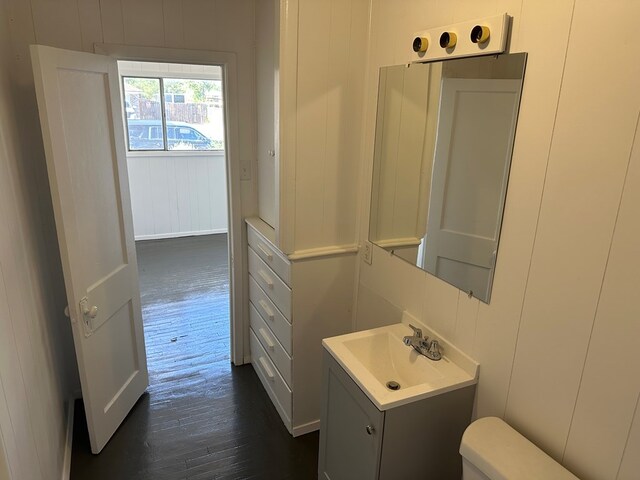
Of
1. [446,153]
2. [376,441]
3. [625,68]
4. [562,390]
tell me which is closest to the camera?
[625,68]

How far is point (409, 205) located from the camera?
1867 millimetres

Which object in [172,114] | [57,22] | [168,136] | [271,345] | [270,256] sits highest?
[57,22]

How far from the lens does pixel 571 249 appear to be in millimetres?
1159

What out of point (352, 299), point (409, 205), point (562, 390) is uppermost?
point (409, 205)

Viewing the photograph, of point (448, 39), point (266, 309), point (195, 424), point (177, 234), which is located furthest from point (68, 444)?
point (177, 234)

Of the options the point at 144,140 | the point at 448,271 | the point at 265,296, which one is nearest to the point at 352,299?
the point at 265,296

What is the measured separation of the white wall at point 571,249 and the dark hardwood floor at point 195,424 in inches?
51.2

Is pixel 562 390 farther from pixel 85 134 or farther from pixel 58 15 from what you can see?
pixel 58 15

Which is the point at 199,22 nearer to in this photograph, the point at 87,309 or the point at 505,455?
the point at 87,309

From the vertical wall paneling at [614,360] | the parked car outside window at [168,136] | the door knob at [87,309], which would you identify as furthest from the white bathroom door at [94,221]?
the parked car outside window at [168,136]

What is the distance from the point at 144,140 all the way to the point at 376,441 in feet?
17.7

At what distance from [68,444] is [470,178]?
93.9 inches

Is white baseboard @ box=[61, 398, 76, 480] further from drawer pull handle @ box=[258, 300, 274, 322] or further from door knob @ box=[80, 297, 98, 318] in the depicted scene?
drawer pull handle @ box=[258, 300, 274, 322]

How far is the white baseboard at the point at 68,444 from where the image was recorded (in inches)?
81.3
